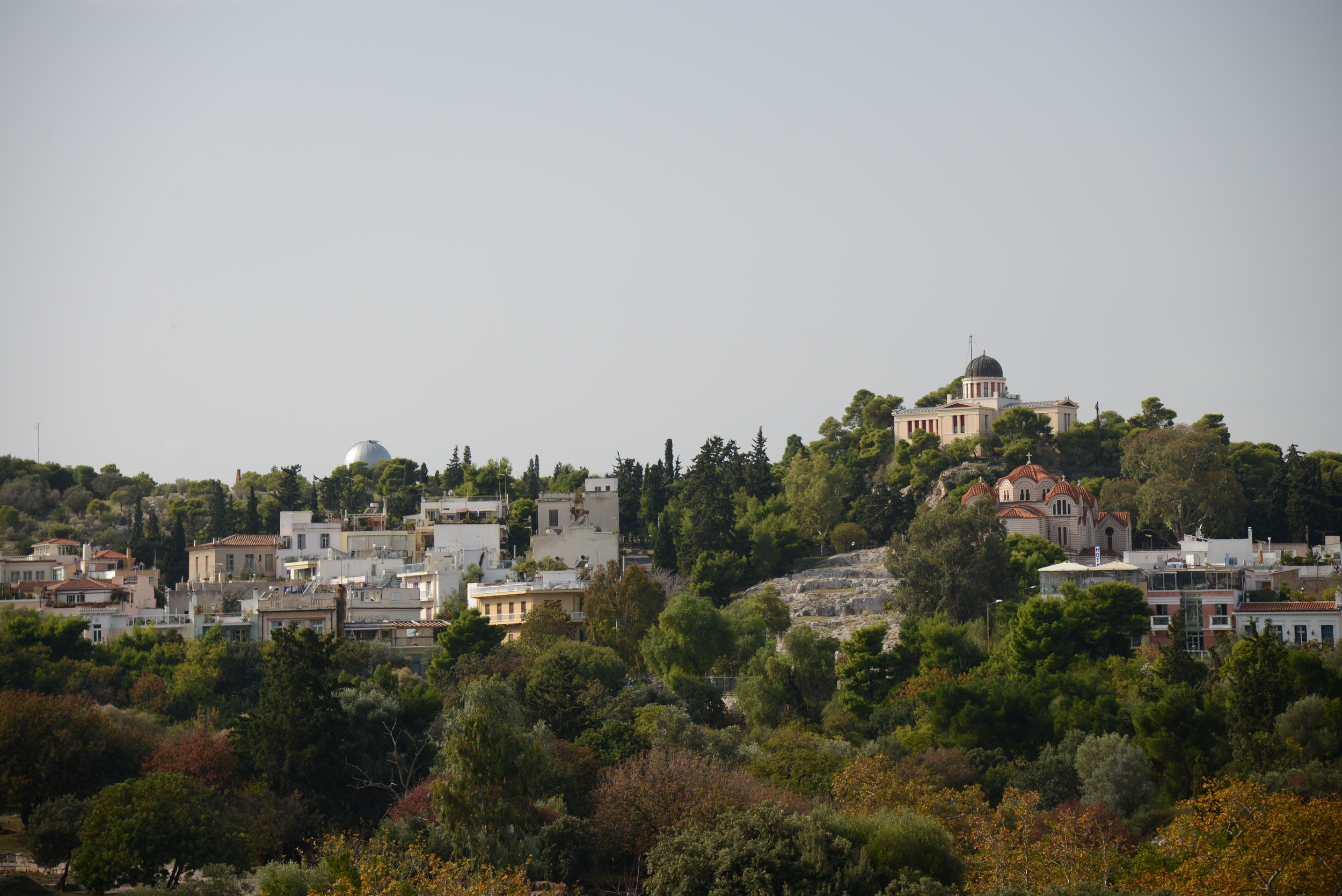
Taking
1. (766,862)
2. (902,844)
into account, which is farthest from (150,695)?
(902,844)

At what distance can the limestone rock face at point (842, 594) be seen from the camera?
191 feet

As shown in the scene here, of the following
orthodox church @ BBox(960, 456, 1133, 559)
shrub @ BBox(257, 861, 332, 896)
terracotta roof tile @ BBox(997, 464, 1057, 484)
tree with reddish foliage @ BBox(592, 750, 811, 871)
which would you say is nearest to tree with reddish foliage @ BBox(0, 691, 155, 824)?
shrub @ BBox(257, 861, 332, 896)

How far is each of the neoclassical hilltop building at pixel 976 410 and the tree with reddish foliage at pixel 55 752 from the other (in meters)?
45.9

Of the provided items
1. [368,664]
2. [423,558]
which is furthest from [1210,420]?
[368,664]

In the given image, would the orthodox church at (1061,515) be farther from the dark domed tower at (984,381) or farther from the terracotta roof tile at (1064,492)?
the dark domed tower at (984,381)

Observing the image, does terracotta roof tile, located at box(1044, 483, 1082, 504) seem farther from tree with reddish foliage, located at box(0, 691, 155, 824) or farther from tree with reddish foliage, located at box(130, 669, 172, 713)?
tree with reddish foliage, located at box(0, 691, 155, 824)

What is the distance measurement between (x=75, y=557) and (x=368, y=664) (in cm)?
2174

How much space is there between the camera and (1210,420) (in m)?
77.1

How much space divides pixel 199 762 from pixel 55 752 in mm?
3462

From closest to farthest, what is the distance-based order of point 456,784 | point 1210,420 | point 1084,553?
point 456,784 < point 1084,553 < point 1210,420

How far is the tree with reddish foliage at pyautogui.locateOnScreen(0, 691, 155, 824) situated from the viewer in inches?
1528

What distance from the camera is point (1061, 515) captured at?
63.4 meters

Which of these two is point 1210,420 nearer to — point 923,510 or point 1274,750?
point 923,510

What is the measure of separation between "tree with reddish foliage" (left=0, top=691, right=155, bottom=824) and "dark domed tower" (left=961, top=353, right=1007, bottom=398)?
49.7 metres
